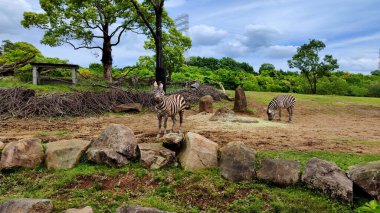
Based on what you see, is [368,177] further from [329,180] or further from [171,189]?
[171,189]

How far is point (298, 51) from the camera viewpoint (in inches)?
1500

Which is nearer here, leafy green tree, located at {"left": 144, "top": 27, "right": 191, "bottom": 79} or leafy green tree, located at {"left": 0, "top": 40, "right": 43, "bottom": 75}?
leafy green tree, located at {"left": 0, "top": 40, "right": 43, "bottom": 75}

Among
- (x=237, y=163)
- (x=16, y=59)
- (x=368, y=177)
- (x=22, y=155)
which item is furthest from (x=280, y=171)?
(x=16, y=59)

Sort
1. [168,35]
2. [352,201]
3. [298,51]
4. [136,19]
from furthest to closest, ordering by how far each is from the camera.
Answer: [298,51] < [168,35] < [136,19] < [352,201]

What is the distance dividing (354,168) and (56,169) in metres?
5.09

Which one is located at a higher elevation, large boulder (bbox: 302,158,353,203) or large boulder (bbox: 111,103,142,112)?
large boulder (bbox: 111,103,142,112)

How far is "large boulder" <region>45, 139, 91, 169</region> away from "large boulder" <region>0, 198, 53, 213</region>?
136cm

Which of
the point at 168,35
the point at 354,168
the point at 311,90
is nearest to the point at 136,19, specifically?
the point at 168,35

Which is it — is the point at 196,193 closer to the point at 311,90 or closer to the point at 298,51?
the point at 298,51

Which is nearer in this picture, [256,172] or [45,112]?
[256,172]

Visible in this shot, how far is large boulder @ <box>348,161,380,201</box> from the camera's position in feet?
17.0

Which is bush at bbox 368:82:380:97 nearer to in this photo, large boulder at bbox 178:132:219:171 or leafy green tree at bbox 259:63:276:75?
leafy green tree at bbox 259:63:276:75

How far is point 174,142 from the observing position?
22.0 feet

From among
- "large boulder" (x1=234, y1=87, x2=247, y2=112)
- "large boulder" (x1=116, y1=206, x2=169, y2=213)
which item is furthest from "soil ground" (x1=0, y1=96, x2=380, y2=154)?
"large boulder" (x1=116, y1=206, x2=169, y2=213)
